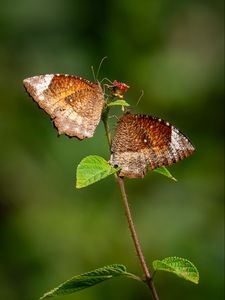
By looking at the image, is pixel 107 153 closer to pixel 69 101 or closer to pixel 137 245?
pixel 69 101

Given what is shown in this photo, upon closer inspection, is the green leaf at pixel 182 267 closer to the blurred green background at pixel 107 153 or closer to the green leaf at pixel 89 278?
the green leaf at pixel 89 278

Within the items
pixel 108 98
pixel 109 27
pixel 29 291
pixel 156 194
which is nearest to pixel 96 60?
pixel 109 27

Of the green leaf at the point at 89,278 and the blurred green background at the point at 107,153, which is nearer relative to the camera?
the green leaf at the point at 89,278

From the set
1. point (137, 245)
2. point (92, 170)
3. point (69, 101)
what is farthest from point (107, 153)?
point (137, 245)

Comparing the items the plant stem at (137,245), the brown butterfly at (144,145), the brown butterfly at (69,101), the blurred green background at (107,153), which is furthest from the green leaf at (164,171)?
the blurred green background at (107,153)

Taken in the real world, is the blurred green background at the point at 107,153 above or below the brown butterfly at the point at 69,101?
below

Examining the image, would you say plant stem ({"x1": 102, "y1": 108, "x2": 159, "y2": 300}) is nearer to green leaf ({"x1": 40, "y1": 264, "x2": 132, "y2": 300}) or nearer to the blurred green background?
green leaf ({"x1": 40, "y1": 264, "x2": 132, "y2": 300})

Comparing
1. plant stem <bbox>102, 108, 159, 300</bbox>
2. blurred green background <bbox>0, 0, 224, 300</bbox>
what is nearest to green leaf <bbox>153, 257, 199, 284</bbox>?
plant stem <bbox>102, 108, 159, 300</bbox>

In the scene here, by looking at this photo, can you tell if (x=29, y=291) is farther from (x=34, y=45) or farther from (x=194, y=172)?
(x=34, y=45)
